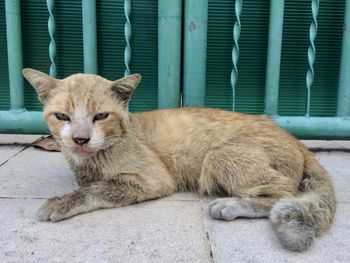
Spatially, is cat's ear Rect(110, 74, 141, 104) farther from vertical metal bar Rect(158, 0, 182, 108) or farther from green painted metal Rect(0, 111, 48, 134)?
green painted metal Rect(0, 111, 48, 134)

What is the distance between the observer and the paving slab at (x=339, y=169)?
258cm

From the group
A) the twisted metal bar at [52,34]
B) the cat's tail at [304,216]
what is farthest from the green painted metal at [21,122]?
the cat's tail at [304,216]

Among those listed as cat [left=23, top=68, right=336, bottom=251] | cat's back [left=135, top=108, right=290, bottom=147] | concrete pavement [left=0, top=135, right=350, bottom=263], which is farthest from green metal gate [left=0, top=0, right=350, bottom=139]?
concrete pavement [left=0, top=135, right=350, bottom=263]

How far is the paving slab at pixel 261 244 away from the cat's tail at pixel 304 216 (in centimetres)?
4

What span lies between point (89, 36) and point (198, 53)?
37.8 inches

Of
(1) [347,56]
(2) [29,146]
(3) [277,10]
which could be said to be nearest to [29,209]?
(2) [29,146]

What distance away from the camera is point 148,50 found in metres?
3.69

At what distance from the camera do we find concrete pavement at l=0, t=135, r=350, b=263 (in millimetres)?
1752

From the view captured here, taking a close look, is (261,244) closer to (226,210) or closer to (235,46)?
(226,210)

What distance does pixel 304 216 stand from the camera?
1908mm

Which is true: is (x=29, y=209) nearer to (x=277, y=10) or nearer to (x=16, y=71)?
(x=16, y=71)

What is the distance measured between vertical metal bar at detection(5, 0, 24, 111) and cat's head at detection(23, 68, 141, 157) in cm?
122

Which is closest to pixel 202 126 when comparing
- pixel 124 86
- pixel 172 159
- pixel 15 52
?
pixel 172 159

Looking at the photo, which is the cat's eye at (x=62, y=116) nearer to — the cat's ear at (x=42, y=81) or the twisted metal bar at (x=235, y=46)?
the cat's ear at (x=42, y=81)
